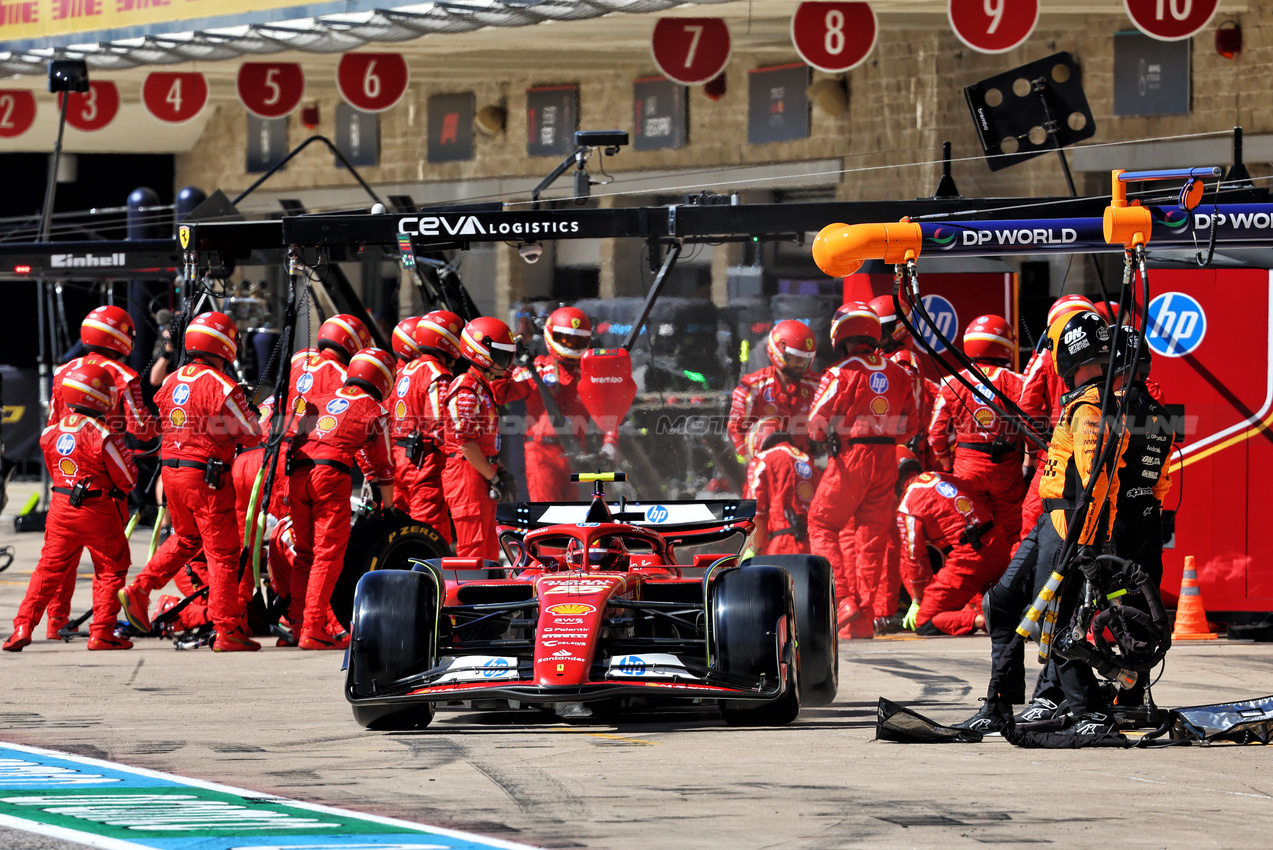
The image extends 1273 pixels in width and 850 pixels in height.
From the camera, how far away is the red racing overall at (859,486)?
11.6 metres

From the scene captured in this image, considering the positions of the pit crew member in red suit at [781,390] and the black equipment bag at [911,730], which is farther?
the pit crew member in red suit at [781,390]

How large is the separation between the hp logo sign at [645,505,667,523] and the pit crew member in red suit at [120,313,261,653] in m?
3.21

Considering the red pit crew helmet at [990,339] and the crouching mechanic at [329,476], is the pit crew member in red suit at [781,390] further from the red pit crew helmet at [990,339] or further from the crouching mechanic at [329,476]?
the crouching mechanic at [329,476]

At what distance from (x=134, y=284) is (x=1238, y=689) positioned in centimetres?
1229

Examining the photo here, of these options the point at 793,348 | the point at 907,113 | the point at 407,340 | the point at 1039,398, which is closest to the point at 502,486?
the point at 407,340

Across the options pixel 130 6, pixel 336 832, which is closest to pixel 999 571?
pixel 336 832

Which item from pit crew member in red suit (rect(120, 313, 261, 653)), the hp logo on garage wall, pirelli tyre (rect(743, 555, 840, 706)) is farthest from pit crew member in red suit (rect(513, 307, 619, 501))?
pirelli tyre (rect(743, 555, 840, 706))

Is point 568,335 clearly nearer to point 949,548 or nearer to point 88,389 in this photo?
point 949,548

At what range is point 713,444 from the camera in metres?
12.9

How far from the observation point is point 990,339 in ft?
38.3

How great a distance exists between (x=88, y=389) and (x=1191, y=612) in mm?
6936

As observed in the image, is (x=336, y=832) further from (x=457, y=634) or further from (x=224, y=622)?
(x=224, y=622)

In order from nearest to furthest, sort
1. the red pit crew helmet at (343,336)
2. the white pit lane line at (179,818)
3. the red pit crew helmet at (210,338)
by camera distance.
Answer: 1. the white pit lane line at (179,818)
2. the red pit crew helmet at (210,338)
3. the red pit crew helmet at (343,336)

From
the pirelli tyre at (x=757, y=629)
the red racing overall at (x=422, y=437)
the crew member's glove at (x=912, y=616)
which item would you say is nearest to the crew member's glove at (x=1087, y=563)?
the pirelli tyre at (x=757, y=629)
